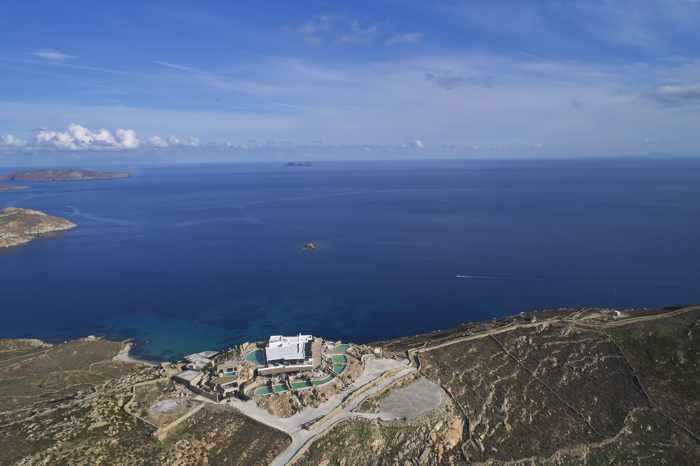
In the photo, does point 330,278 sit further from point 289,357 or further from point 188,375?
point 188,375

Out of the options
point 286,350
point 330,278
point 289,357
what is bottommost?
point 330,278

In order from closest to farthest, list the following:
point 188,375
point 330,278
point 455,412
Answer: point 455,412 → point 188,375 → point 330,278

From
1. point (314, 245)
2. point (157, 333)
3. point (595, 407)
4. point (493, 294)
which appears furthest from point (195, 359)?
point (314, 245)

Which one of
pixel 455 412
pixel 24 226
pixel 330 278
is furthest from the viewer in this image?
pixel 24 226

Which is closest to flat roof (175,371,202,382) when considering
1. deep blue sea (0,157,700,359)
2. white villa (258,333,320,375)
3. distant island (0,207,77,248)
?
white villa (258,333,320,375)

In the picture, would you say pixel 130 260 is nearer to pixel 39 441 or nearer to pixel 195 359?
pixel 195 359

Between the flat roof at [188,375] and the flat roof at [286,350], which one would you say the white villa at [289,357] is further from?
the flat roof at [188,375]

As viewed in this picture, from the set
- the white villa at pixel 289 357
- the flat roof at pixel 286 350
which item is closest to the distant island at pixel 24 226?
the flat roof at pixel 286 350

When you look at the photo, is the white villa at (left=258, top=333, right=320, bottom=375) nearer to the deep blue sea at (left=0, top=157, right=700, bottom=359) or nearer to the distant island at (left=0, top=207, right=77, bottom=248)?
the deep blue sea at (left=0, top=157, right=700, bottom=359)

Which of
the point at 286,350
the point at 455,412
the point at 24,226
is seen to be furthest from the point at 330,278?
the point at 24,226
